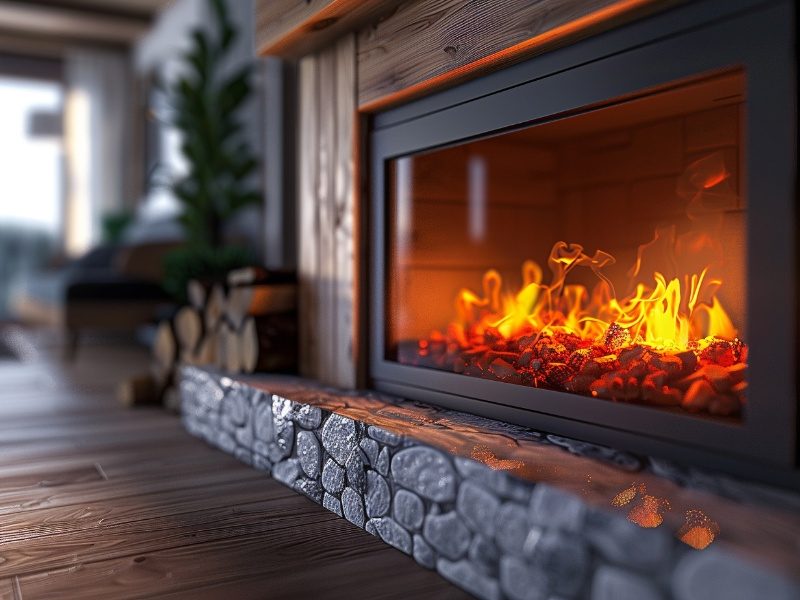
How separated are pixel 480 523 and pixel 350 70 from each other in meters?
Answer: 1.02

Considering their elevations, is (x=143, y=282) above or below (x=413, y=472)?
above

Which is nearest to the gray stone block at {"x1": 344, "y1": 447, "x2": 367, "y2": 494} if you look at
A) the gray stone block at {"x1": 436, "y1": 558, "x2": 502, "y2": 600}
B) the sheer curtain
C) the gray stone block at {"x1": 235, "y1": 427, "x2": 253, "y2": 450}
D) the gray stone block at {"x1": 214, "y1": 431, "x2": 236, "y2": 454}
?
the gray stone block at {"x1": 436, "y1": 558, "x2": 502, "y2": 600}

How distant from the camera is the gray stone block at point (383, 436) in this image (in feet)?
3.87

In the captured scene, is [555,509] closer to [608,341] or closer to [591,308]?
[608,341]

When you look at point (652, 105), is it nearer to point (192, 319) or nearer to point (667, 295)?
point (667, 295)

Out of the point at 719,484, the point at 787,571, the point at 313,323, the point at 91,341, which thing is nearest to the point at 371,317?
the point at 313,323

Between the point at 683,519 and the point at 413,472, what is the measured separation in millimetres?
436

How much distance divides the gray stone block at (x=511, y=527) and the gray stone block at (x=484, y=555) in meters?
0.02

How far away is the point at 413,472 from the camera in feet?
3.73

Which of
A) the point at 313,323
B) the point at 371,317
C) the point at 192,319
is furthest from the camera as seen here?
the point at 192,319

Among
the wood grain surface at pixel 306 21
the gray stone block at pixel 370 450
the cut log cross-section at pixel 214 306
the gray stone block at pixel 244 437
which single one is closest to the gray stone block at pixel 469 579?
the gray stone block at pixel 370 450

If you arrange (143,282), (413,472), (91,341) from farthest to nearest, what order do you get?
(91,341), (143,282), (413,472)

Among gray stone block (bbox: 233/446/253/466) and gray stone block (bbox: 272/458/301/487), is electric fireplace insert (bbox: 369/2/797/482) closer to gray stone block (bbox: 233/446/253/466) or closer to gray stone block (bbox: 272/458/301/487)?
gray stone block (bbox: 272/458/301/487)

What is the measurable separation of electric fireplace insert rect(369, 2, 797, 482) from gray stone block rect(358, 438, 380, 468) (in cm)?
18
